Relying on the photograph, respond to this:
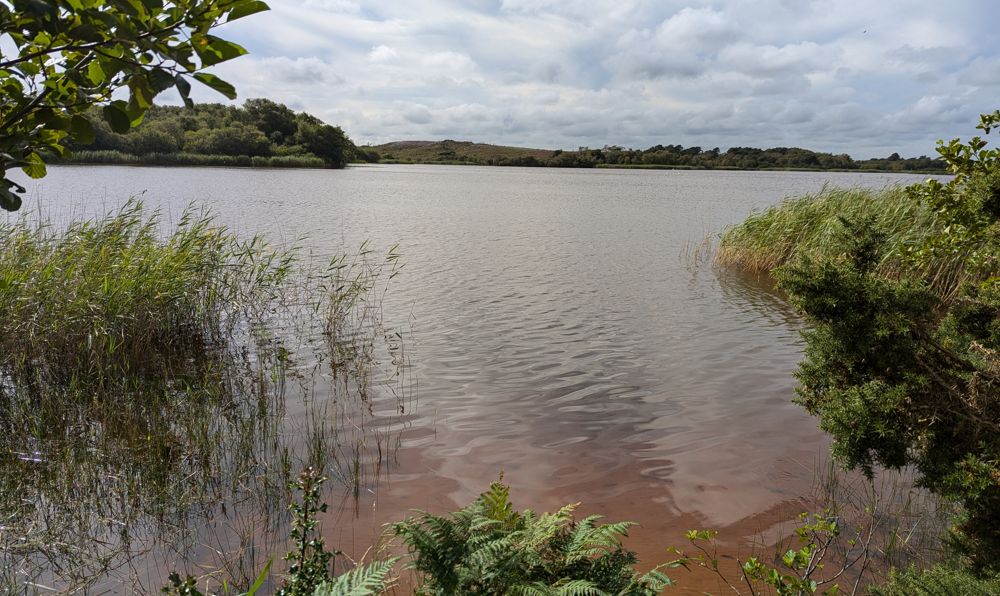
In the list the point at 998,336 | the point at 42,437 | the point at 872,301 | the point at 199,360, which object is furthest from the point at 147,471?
the point at 998,336

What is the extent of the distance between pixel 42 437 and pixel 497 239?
17.5 metres

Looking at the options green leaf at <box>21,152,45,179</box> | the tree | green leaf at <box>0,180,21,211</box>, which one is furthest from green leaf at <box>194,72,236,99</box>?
green leaf at <box>21,152,45,179</box>

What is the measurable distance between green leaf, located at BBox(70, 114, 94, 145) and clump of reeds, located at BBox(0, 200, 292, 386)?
6370mm

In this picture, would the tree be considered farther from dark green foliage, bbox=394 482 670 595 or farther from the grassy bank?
the grassy bank

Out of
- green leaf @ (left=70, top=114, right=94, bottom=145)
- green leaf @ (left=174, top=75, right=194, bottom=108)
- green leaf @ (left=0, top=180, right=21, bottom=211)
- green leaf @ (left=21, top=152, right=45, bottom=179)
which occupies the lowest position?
green leaf @ (left=0, top=180, right=21, bottom=211)

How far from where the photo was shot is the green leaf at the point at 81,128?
185 centimetres

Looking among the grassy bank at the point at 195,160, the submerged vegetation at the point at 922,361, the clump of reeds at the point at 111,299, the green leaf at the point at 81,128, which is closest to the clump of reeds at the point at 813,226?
the submerged vegetation at the point at 922,361

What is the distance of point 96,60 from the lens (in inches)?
69.9

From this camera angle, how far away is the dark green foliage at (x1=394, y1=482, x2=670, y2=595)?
2643 millimetres

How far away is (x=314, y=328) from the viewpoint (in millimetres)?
10852

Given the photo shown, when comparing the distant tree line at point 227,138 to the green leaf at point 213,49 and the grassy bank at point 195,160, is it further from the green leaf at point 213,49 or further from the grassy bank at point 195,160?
the green leaf at point 213,49

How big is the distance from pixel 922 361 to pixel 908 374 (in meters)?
0.16

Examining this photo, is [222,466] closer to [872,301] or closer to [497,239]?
[872,301]

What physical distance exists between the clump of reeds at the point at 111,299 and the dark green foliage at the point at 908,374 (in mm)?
7495
